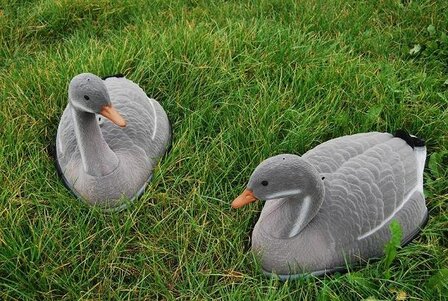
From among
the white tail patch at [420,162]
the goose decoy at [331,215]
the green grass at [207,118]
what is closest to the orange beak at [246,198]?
the goose decoy at [331,215]

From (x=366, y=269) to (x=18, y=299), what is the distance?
1.75 m

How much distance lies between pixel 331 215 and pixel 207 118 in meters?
1.18

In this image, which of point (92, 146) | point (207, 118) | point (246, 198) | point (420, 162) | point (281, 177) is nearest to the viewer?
point (281, 177)

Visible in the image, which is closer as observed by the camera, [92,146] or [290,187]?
[290,187]

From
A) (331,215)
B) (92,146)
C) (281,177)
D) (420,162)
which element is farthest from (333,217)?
(92,146)

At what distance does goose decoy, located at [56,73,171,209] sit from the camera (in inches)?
113

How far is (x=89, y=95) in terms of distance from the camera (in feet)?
9.21

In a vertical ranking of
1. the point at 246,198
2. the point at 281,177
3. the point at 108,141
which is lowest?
the point at 108,141

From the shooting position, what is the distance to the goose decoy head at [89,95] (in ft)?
9.24

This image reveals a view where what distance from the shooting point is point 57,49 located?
170 inches

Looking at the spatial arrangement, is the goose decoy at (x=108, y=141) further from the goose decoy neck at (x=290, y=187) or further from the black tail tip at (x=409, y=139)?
the black tail tip at (x=409, y=139)

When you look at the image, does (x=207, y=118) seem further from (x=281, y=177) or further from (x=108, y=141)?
(x=281, y=177)

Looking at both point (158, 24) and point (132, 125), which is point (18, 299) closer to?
point (132, 125)

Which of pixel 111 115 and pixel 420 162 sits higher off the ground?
pixel 111 115
